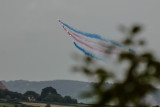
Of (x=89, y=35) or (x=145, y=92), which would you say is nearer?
(x=145, y=92)

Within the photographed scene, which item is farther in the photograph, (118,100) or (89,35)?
(89,35)

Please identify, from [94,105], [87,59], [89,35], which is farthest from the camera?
[89,35]

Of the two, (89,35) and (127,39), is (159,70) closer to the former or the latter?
(127,39)

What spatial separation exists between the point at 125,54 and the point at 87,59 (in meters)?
1.84

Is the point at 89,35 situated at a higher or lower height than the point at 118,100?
higher

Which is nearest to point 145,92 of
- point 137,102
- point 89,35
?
point 137,102

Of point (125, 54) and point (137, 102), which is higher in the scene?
point (125, 54)

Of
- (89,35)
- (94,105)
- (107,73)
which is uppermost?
(89,35)

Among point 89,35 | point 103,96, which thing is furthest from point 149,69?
point 89,35

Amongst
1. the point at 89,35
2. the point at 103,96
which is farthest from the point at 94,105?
the point at 89,35

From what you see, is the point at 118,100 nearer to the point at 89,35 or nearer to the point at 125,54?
the point at 125,54

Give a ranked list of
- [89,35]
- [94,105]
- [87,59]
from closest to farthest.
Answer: [94,105] < [87,59] < [89,35]

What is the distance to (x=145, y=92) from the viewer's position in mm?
21391

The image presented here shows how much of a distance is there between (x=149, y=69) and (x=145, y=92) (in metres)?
1.09
